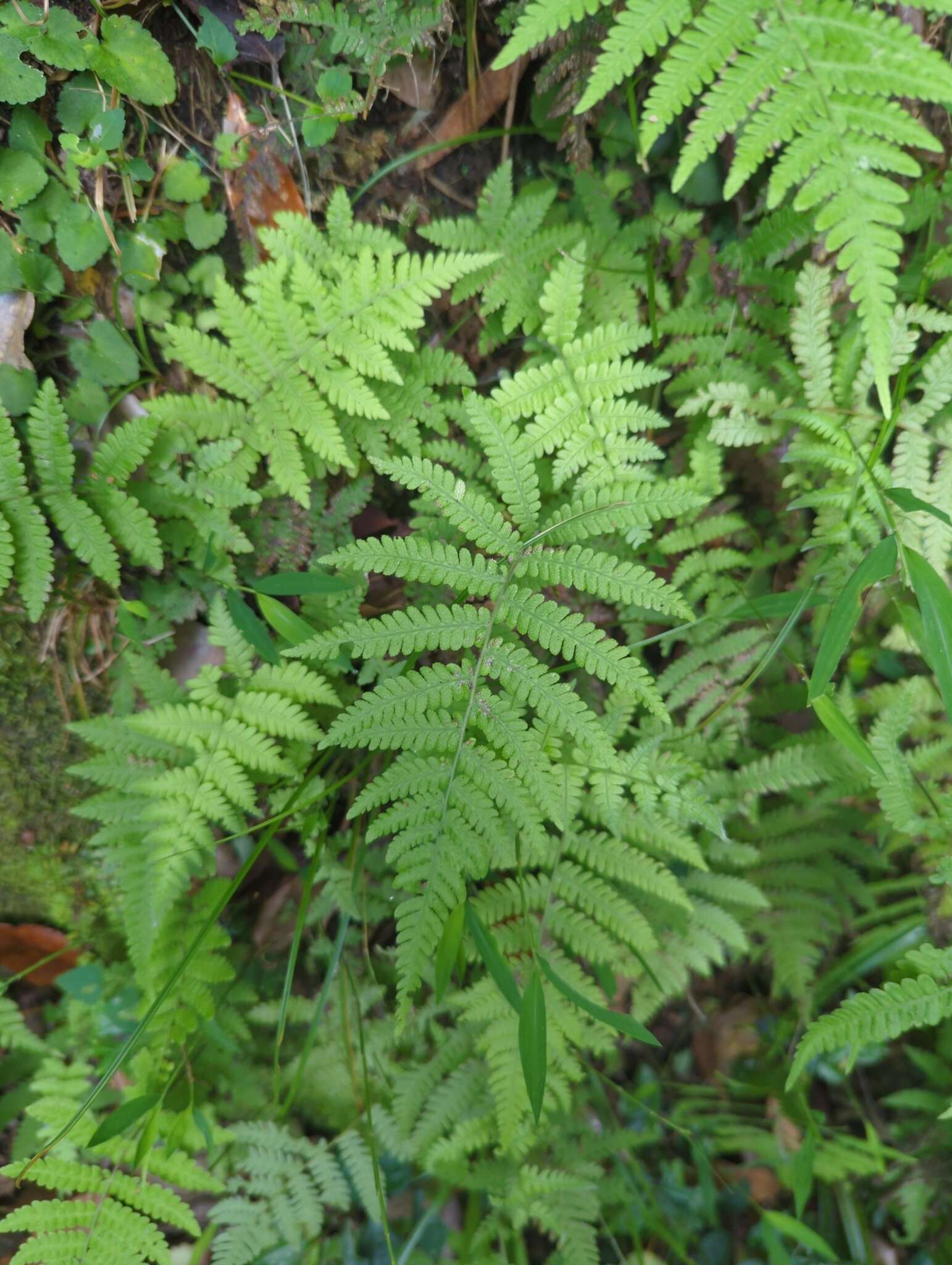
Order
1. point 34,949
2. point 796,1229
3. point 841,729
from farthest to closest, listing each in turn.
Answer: point 34,949, point 796,1229, point 841,729

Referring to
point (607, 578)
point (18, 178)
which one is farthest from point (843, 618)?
point (18, 178)

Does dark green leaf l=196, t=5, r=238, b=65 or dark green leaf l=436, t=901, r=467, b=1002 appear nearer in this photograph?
dark green leaf l=436, t=901, r=467, b=1002

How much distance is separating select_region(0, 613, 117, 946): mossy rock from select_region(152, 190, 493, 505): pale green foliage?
3.67 ft

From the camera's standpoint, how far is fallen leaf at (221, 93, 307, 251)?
106 inches

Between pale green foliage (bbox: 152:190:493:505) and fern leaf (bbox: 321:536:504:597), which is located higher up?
pale green foliage (bbox: 152:190:493:505)

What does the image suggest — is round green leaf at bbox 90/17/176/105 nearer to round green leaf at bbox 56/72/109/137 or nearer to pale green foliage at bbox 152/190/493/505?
round green leaf at bbox 56/72/109/137

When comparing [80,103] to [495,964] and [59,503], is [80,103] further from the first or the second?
[495,964]

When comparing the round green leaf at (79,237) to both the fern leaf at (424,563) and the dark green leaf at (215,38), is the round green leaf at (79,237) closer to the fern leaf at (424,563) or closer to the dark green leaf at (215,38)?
the dark green leaf at (215,38)

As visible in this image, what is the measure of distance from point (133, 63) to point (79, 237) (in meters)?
0.57

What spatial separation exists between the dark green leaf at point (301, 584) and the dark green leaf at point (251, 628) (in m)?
0.13

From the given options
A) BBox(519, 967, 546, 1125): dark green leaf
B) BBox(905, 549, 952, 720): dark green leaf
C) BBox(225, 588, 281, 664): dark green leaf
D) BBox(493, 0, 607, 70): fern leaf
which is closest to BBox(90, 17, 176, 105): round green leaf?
BBox(493, 0, 607, 70): fern leaf

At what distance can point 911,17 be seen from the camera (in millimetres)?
2490

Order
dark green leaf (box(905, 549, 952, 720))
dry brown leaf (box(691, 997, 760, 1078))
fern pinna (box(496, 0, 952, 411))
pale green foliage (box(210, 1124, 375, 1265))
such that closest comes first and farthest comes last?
fern pinna (box(496, 0, 952, 411)) < dark green leaf (box(905, 549, 952, 720)) < pale green foliage (box(210, 1124, 375, 1265)) < dry brown leaf (box(691, 997, 760, 1078))

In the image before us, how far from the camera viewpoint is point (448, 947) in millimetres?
2352
